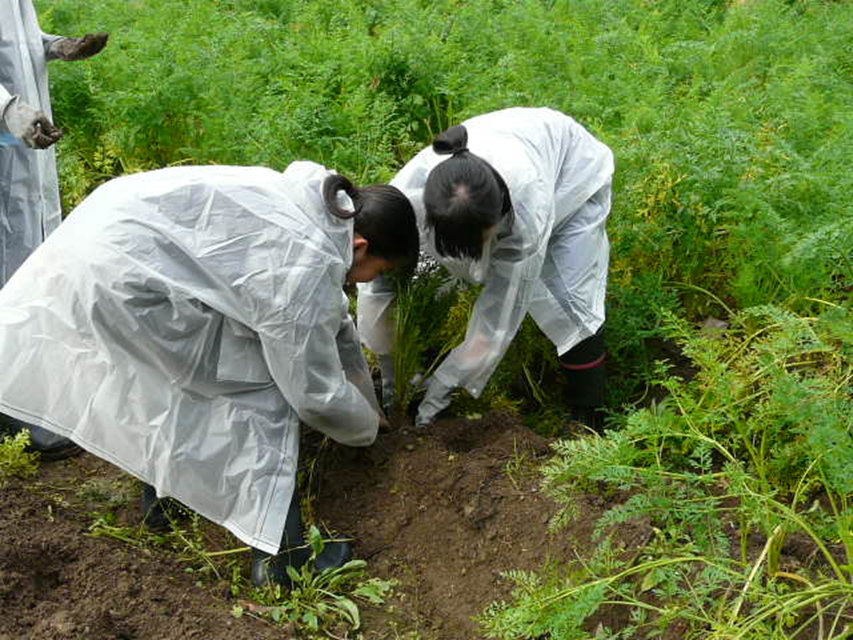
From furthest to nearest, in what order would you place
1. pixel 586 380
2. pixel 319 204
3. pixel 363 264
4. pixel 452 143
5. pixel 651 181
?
pixel 651 181
pixel 586 380
pixel 452 143
pixel 363 264
pixel 319 204

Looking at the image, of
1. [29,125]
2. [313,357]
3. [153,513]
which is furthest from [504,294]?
[29,125]

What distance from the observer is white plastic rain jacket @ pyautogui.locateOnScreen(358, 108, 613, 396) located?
3229 millimetres

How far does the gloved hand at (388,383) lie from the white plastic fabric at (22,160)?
138cm

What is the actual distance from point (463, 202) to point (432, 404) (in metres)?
0.98

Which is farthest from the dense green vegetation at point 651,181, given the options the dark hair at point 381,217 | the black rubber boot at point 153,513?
the black rubber boot at point 153,513

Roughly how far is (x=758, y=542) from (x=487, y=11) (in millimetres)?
3798

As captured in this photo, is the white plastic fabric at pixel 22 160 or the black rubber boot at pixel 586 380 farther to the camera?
the black rubber boot at pixel 586 380

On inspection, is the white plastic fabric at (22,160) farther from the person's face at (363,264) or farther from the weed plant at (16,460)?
the person's face at (363,264)

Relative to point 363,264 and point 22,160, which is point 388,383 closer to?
point 363,264

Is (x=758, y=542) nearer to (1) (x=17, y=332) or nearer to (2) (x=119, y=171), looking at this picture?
(1) (x=17, y=332)

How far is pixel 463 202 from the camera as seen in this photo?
2.91 m

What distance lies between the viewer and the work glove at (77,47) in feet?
11.9

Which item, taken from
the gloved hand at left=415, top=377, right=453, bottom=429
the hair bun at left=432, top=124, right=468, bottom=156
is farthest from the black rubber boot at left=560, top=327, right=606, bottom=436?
the hair bun at left=432, top=124, right=468, bottom=156

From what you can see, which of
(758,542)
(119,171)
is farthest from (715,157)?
(119,171)
